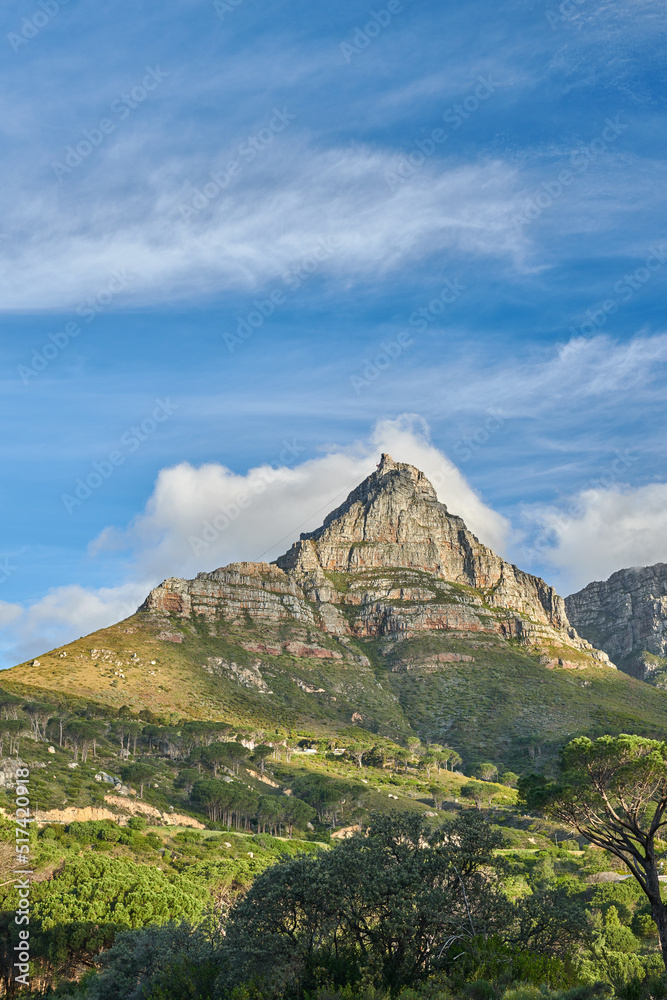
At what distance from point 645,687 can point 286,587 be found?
94686 mm

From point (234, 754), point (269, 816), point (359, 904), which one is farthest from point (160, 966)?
point (234, 754)

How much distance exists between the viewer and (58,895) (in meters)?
36.0

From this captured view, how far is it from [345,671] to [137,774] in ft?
309

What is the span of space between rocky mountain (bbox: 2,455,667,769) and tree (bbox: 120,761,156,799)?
99.9 ft

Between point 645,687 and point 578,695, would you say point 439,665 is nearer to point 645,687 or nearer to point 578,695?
point 578,695

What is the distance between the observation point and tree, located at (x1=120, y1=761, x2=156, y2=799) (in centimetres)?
7475

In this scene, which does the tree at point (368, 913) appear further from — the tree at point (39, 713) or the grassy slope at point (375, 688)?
the grassy slope at point (375, 688)

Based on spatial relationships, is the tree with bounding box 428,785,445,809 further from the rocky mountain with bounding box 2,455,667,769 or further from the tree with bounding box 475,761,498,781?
the rocky mountain with bounding box 2,455,667,769

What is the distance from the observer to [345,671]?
16600 centimetres

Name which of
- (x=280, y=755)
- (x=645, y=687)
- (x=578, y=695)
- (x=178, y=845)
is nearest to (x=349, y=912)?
(x=178, y=845)

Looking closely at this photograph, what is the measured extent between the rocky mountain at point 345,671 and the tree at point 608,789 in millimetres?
87649

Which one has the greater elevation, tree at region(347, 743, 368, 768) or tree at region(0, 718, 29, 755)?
tree at region(0, 718, 29, 755)

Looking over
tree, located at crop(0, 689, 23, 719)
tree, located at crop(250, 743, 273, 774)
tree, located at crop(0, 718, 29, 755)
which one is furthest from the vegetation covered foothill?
tree, located at crop(250, 743, 273, 774)

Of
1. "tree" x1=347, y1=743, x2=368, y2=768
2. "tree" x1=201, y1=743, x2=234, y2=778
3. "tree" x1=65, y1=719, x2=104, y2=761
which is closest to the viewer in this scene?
"tree" x1=65, y1=719, x2=104, y2=761
